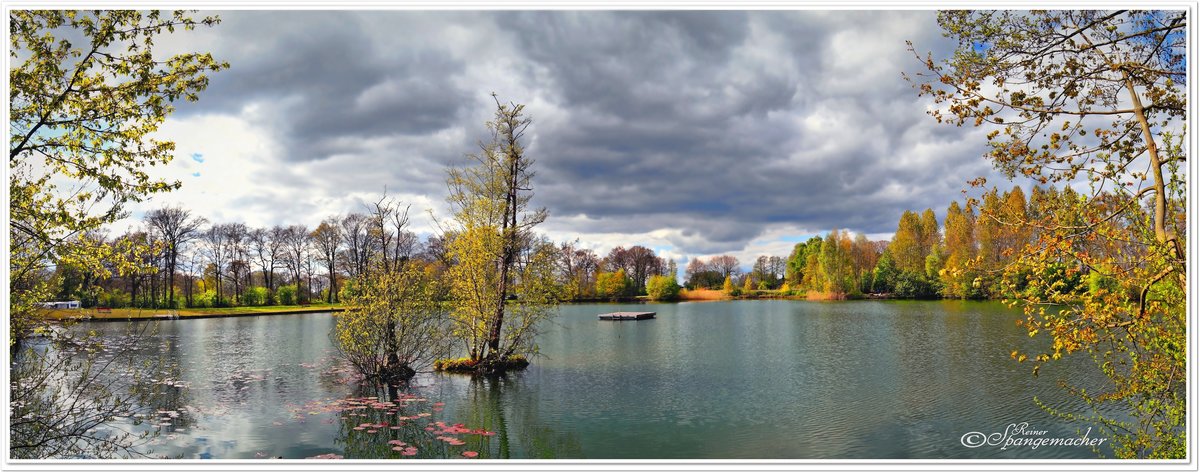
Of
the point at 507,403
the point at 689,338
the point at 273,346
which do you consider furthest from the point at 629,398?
the point at 273,346

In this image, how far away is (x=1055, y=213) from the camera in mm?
5688

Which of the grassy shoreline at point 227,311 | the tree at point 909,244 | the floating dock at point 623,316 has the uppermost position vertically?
the tree at point 909,244

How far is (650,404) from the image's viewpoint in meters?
12.9

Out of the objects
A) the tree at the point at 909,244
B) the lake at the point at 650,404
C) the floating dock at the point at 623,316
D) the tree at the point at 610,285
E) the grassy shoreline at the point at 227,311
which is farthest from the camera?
the tree at the point at 610,285

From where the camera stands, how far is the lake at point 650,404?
9727mm

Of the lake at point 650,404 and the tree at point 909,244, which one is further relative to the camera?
the tree at point 909,244

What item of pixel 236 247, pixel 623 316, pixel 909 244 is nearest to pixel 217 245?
pixel 236 247

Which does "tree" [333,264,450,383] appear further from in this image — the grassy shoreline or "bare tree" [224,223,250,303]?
"bare tree" [224,223,250,303]

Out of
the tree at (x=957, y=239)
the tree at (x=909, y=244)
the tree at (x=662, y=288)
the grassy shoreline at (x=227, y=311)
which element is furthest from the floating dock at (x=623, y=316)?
the tree at (x=909, y=244)

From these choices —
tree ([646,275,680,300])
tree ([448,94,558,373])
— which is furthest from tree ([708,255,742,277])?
tree ([448,94,558,373])

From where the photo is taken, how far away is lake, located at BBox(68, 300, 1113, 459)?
9.73 m

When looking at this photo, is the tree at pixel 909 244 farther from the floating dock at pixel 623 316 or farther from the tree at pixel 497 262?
the tree at pixel 497 262

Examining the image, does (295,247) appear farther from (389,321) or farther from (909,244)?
(909,244)
